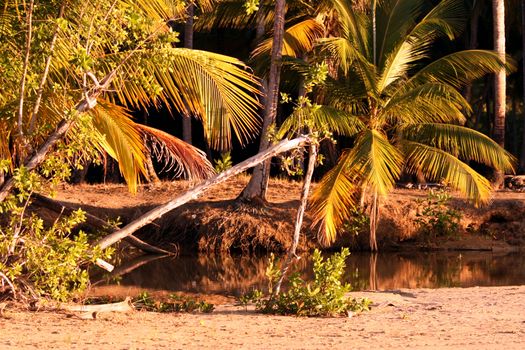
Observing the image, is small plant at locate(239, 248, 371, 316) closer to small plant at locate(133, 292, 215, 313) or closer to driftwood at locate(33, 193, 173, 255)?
small plant at locate(133, 292, 215, 313)

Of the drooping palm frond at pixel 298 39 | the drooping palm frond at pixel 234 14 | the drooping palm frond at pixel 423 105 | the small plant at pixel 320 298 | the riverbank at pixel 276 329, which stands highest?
the drooping palm frond at pixel 234 14

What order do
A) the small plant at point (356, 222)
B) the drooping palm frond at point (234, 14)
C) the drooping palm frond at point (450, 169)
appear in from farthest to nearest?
1. the drooping palm frond at point (234, 14)
2. the small plant at point (356, 222)
3. the drooping palm frond at point (450, 169)

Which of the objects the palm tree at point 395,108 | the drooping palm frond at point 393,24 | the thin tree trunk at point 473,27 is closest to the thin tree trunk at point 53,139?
the palm tree at point 395,108

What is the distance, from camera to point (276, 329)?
954 cm

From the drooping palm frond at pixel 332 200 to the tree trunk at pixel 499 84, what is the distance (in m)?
6.01

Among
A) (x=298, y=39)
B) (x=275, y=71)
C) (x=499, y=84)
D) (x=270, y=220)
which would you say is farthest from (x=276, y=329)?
(x=499, y=84)

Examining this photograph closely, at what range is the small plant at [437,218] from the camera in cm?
2081

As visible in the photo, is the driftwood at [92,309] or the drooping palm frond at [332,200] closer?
the driftwood at [92,309]

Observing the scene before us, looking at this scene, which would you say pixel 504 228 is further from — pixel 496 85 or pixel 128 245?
pixel 128 245

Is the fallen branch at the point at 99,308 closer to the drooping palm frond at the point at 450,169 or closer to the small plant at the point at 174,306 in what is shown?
the small plant at the point at 174,306

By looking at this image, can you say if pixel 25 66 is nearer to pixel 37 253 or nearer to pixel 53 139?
pixel 53 139

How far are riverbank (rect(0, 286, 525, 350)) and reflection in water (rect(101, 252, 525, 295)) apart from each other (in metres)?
4.38

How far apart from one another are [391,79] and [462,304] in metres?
8.84

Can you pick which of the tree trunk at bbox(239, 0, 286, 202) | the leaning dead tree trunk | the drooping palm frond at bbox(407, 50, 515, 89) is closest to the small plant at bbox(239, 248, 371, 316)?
the leaning dead tree trunk
